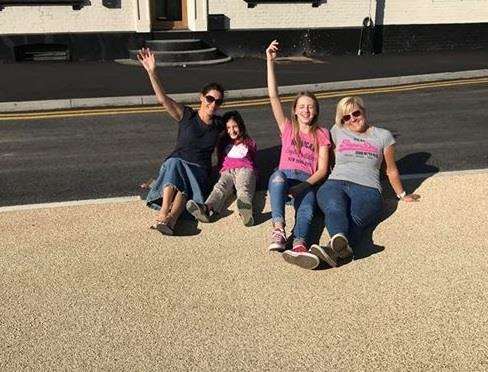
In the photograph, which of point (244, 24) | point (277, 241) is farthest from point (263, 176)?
point (244, 24)

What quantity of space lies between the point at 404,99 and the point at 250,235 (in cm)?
758

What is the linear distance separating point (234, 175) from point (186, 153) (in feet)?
1.82

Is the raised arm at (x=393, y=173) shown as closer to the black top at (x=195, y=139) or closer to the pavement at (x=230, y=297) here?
the pavement at (x=230, y=297)

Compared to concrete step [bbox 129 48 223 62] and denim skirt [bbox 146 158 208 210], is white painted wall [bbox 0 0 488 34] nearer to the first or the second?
concrete step [bbox 129 48 223 62]

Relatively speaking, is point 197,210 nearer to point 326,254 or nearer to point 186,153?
point 186,153

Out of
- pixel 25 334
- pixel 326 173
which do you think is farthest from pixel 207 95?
pixel 25 334

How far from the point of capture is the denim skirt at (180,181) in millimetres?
5469

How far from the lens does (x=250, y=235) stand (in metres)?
5.15

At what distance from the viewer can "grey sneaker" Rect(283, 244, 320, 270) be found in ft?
14.2

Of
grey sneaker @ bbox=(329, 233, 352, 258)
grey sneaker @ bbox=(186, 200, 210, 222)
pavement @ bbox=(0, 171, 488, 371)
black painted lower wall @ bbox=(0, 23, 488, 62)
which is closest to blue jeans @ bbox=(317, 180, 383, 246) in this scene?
grey sneaker @ bbox=(329, 233, 352, 258)

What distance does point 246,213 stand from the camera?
209 inches

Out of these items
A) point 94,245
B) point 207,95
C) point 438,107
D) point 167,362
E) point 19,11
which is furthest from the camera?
point 19,11

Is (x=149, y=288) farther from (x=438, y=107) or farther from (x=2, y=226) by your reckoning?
(x=438, y=107)

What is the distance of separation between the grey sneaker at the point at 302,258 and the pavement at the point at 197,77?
7.61m
